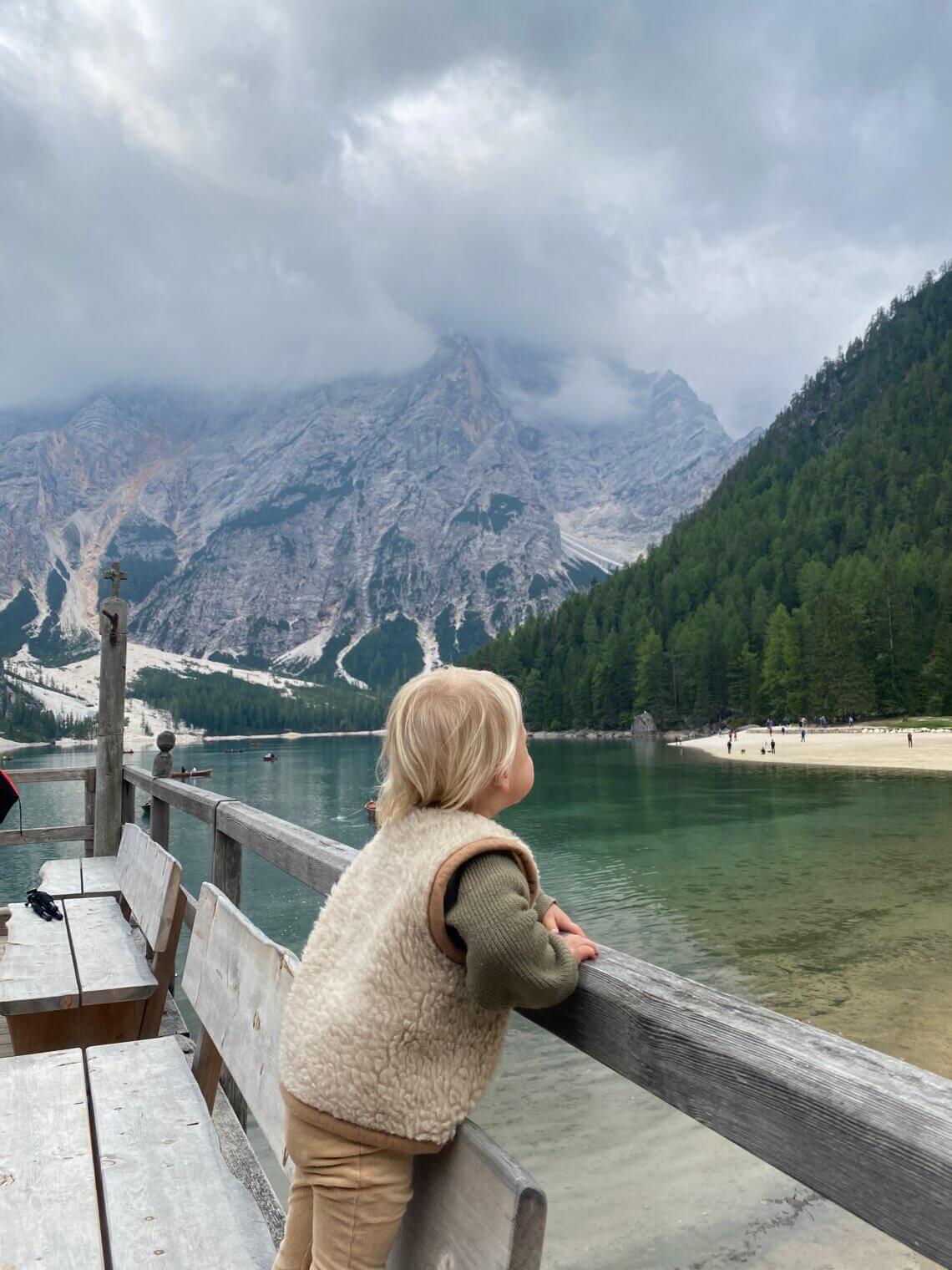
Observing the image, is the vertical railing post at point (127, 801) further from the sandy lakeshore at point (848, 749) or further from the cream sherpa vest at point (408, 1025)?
the sandy lakeshore at point (848, 749)

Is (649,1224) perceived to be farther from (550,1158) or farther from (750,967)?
(750,967)

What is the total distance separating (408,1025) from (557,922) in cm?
44

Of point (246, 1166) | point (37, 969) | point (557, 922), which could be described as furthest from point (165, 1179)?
point (37, 969)

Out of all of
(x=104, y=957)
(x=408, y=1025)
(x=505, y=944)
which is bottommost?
(x=104, y=957)

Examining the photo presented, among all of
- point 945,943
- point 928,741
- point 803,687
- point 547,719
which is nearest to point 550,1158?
point 945,943

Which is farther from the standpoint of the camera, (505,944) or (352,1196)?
(352,1196)

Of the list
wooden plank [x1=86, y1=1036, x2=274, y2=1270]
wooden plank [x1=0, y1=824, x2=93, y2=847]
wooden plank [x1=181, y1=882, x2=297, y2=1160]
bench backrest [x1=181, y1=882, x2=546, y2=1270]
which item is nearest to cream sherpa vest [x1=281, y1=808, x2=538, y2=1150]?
bench backrest [x1=181, y1=882, x2=546, y2=1270]

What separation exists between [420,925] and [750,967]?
44.3ft

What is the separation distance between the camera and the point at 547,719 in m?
126

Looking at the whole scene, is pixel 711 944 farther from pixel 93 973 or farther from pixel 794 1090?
pixel 794 1090

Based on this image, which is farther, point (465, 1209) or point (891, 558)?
point (891, 558)

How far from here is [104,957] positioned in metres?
4.77

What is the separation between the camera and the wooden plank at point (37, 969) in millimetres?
4078

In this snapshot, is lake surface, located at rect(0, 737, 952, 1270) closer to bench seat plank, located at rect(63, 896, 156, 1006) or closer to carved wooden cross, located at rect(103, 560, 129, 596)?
bench seat plank, located at rect(63, 896, 156, 1006)
